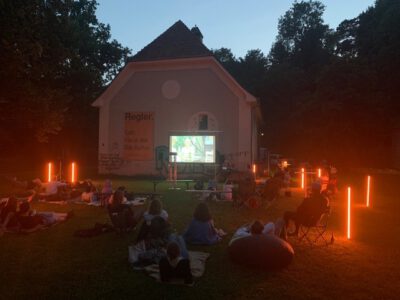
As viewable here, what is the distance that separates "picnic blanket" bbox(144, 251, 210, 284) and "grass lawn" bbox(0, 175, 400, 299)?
10 centimetres

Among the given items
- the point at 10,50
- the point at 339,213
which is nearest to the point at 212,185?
the point at 339,213

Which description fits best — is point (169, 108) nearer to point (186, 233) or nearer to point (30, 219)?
point (30, 219)

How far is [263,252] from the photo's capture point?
6.12m

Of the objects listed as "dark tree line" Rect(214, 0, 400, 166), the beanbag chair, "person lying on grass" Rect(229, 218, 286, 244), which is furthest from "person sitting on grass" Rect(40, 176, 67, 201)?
"dark tree line" Rect(214, 0, 400, 166)

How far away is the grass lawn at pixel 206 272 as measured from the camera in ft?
17.0

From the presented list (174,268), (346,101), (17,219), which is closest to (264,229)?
(174,268)

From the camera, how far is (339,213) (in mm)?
11680

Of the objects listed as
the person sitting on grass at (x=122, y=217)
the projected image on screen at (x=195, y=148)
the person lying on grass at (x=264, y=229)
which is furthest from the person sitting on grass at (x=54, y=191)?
the person lying on grass at (x=264, y=229)

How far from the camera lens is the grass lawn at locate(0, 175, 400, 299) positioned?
5184 mm

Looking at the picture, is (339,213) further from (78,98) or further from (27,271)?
(78,98)

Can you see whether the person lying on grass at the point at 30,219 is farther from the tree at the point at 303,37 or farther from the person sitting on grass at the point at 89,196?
the tree at the point at 303,37

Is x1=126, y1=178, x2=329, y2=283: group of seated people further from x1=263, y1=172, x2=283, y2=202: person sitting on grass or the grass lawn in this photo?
x1=263, y1=172, x2=283, y2=202: person sitting on grass

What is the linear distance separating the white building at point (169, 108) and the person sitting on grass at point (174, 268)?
16.1 meters

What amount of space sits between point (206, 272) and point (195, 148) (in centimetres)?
1414
